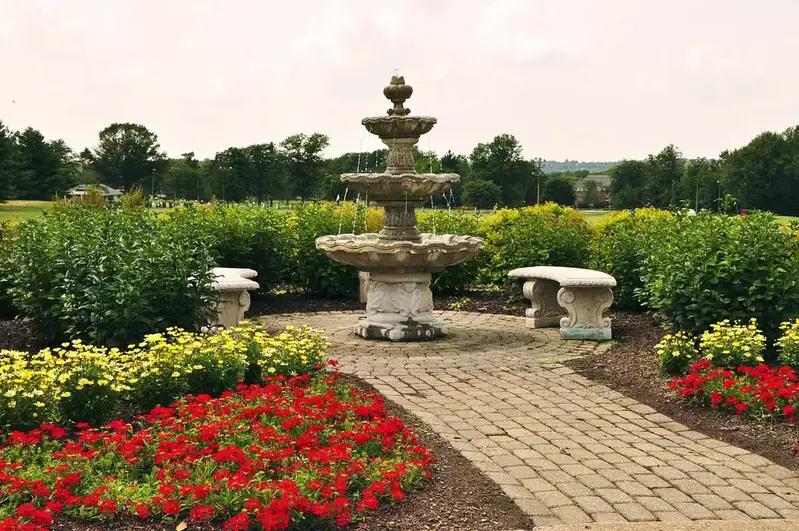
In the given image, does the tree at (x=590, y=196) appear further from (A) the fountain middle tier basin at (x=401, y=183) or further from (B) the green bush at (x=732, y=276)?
(B) the green bush at (x=732, y=276)

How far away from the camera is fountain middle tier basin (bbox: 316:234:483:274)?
10102 mm

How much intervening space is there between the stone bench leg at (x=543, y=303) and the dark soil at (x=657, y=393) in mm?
805

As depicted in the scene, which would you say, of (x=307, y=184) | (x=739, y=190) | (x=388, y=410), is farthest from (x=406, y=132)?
(x=739, y=190)

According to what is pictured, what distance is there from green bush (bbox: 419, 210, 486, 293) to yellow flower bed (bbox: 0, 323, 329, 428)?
22.0 ft

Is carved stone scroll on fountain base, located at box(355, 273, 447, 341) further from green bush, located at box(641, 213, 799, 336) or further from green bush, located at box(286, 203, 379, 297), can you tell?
green bush, located at box(286, 203, 379, 297)

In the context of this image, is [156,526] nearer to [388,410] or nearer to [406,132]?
[388,410]

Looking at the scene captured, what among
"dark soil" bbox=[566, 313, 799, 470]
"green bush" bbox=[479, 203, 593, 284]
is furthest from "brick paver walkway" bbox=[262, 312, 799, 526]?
"green bush" bbox=[479, 203, 593, 284]

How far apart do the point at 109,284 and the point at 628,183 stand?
7216 cm

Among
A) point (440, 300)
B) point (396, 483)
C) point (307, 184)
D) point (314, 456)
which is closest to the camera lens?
point (396, 483)

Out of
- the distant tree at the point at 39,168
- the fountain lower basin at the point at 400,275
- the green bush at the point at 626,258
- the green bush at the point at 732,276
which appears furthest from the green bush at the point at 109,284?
the distant tree at the point at 39,168

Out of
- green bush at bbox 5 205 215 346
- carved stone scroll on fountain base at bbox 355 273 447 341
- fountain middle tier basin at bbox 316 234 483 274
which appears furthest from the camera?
carved stone scroll on fountain base at bbox 355 273 447 341

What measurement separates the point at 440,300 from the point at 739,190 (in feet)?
158

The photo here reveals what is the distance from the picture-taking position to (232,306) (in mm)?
10508

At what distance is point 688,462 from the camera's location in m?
5.92
